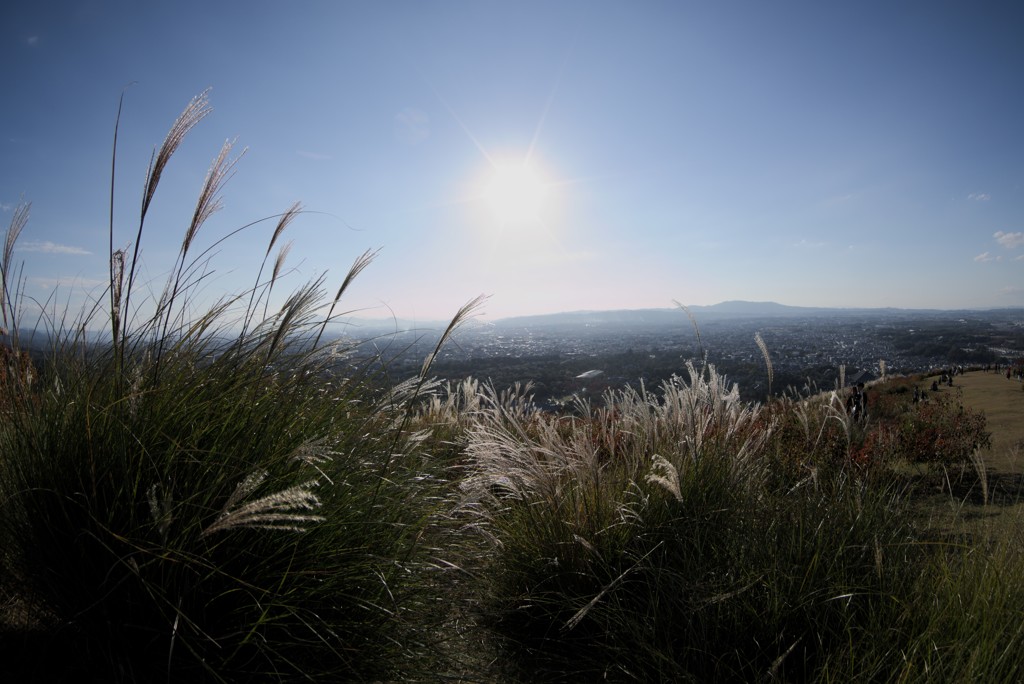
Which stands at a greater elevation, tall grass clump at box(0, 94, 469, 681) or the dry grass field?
tall grass clump at box(0, 94, 469, 681)

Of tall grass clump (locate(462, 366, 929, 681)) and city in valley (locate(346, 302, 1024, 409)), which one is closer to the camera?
tall grass clump (locate(462, 366, 929, 681))

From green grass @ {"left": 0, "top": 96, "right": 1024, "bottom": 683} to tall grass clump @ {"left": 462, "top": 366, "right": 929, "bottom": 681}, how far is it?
14mm

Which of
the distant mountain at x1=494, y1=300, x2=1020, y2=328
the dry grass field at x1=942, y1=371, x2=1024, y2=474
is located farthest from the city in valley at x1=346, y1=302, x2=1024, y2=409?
the distant mountain at x1=494, y1=300, x2=1020, y2=328

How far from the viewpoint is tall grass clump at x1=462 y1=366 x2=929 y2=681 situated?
1.80m

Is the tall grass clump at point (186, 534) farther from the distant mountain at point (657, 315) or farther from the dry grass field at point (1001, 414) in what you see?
the distant mountain at point (657, 315)

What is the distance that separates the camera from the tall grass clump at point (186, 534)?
1.48 meters

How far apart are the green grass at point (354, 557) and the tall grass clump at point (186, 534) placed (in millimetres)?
10

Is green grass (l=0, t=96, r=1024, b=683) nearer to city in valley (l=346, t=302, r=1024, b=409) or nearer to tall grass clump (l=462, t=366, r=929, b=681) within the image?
tall grass clump (l=462, t=366, r=929, b=681)

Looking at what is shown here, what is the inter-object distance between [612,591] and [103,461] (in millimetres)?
1973

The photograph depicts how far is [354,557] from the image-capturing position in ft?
5.83

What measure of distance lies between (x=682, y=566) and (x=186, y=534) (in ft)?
6.43

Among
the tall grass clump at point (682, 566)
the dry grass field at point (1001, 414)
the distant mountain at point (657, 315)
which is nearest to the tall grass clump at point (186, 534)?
the tall grass clump at point (682, 566)

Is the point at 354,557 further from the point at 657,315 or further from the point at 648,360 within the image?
the point at 657,315

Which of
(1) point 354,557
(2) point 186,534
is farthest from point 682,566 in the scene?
(2) point 186,534
